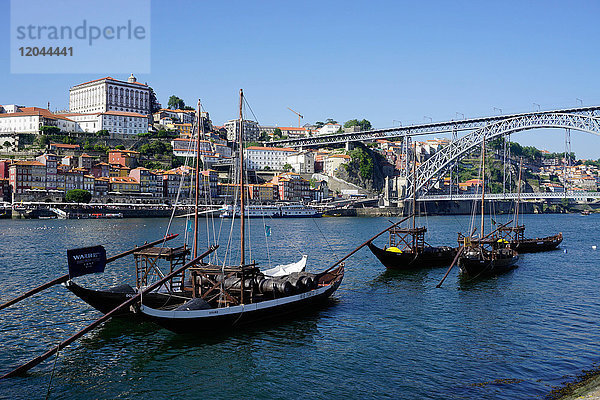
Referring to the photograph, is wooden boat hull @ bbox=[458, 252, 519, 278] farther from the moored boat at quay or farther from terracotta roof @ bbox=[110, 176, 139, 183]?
terracotta roof @ bbox=[110, 176, 139, 183]

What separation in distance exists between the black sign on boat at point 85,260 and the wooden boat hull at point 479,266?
50.0ft

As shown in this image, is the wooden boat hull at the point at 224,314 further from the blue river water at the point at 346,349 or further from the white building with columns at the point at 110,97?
the white building with columns at the point at 110,97

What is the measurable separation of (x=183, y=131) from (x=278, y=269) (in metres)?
92.4

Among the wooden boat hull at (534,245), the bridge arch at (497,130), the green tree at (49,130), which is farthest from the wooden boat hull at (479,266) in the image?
the green tree at (49,130)

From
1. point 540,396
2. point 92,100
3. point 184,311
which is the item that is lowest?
point 540,396

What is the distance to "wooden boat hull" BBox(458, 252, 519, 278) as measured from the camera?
22.2m

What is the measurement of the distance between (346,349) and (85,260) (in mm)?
6462

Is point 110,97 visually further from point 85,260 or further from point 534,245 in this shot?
point 85,260

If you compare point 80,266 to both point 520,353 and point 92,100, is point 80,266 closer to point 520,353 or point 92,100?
point 520,353

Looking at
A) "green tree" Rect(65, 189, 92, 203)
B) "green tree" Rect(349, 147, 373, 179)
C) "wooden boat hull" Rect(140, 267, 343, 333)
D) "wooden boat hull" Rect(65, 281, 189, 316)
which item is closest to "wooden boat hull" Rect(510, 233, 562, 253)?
"wooden boat hull" Rect(140, 267, 343, 333)

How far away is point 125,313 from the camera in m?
14.4

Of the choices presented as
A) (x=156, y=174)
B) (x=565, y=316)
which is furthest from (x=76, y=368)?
(x=156, y=174)

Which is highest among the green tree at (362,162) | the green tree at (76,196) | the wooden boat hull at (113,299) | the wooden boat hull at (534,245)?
the green tree at (362,162)

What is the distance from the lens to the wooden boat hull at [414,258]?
958 inches
